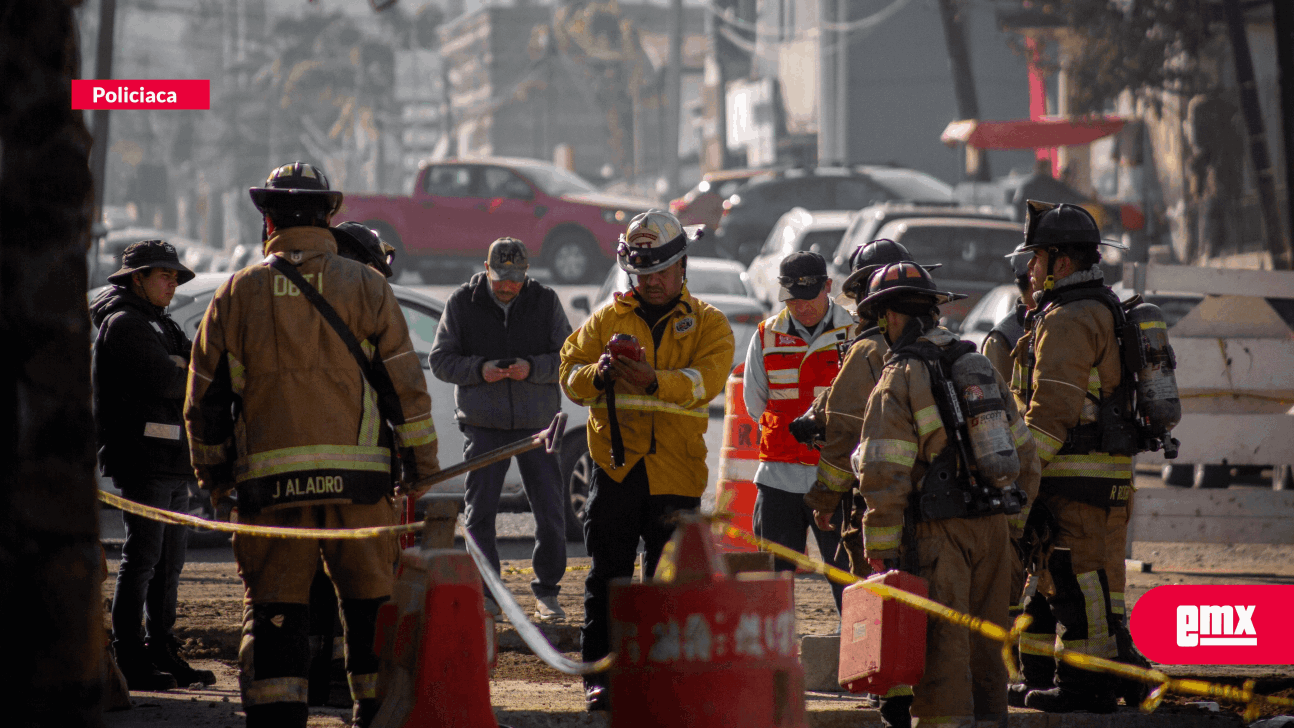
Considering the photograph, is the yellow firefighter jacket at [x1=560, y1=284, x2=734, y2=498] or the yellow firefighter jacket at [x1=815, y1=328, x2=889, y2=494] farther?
the yellow firefighter jacket at [x1=560, y1=284, x2=734, y2=498]

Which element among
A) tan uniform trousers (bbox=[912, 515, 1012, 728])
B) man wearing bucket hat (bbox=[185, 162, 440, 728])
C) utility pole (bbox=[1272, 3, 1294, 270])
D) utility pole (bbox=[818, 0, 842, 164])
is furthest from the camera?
utility pole (bbox=[818, 0, 842, 164])

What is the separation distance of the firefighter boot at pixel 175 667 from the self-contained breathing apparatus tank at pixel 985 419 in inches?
130

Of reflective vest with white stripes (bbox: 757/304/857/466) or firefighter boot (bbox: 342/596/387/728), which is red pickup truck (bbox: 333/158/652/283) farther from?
firefighter boot (bbox: 342/596/387/728)

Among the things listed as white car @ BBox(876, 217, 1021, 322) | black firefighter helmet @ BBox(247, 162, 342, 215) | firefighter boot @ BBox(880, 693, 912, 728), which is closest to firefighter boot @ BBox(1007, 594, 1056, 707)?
firefighter boot @ BBox(880, 693, 912, 728)

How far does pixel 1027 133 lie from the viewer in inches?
1119

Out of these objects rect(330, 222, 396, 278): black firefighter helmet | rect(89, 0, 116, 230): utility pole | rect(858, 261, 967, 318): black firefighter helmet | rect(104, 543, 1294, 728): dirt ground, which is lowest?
rect(104, 543, 1294, 728): dirt ground

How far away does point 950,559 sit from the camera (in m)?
4.84

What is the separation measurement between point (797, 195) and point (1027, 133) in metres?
4.93

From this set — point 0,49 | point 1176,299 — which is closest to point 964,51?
point 1176,299

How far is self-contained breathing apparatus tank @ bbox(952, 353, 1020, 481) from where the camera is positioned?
15.6ft

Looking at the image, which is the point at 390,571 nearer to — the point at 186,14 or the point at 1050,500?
the point at 1050,500

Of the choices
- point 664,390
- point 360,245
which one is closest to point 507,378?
point 360,245

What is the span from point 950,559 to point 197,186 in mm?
93864

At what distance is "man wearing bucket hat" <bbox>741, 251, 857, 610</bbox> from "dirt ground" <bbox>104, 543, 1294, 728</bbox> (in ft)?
3.19
